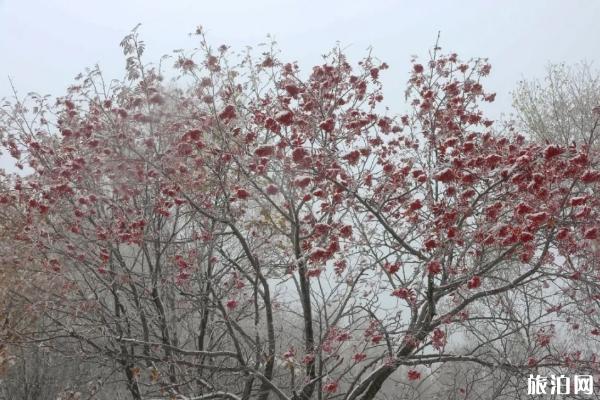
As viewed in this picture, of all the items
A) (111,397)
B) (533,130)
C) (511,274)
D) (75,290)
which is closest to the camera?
(75,290)

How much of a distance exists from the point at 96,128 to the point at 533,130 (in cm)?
1120

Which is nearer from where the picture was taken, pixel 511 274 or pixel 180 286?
pixel 180 286

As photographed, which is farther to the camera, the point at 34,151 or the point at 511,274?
the point at 511,274

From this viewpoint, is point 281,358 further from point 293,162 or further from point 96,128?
point 96,128

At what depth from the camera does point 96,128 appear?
600cm

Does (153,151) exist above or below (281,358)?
above

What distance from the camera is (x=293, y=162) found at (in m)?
4.50

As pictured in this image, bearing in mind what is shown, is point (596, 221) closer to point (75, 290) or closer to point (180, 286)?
point (180, 286)

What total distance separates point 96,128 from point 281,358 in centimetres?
362

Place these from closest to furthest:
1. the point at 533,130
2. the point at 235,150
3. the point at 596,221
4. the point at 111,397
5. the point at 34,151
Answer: the point at 596,221 → the point at 235,150 → the point at 34,151 → the point at 111,397 → the point at 533,130

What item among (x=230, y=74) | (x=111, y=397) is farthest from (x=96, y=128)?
(x=111, y=397)

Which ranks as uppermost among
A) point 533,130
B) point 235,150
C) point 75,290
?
point 533,130

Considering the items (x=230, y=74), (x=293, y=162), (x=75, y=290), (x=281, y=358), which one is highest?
(x=230, y=74)

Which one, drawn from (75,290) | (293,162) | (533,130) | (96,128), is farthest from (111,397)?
(533,130)
